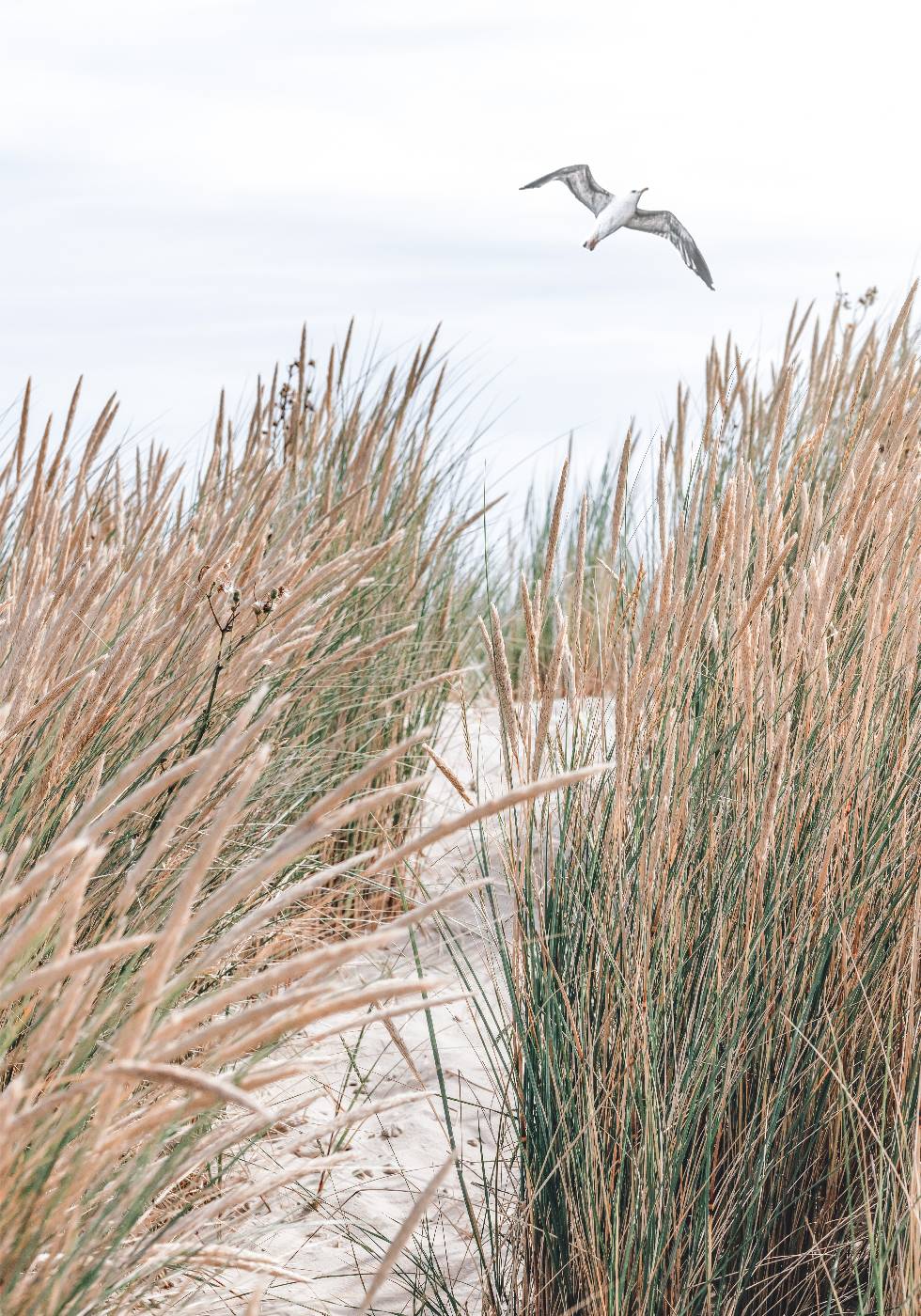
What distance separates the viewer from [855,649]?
1736 mm

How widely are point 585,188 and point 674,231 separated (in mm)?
731

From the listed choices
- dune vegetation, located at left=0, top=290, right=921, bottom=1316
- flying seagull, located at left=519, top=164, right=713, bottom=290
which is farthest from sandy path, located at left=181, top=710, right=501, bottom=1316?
flying seagull, located at left=519, top=164, right=713, bottom=290

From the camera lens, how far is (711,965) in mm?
1420

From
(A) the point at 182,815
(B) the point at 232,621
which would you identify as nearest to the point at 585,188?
(B) the point at 232,621

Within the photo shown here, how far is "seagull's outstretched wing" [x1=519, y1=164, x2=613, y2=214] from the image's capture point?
6.01 m

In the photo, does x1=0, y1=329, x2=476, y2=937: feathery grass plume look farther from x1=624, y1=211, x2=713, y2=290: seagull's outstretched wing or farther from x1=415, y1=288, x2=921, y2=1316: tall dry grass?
x1=624, y1=211, x2=713, y2=290: seagull's outstretched wing

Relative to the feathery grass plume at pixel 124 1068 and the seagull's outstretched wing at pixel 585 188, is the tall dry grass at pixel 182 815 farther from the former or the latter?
the seagull's outstretched wing at pixel 585 188

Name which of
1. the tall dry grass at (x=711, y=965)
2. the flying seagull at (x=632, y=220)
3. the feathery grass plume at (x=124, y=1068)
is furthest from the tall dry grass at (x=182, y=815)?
the flying seagull at (x=632, y=220)

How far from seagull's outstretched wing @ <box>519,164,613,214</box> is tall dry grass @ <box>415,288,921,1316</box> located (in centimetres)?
485

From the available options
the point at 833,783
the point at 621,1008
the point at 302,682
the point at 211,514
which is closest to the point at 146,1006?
the point at 621,1008

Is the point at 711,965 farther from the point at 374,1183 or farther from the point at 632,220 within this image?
the point at 632,220

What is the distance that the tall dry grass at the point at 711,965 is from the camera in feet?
4.32

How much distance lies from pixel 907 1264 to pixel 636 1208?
0.92ft

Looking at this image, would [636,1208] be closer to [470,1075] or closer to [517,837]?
[517,837]
